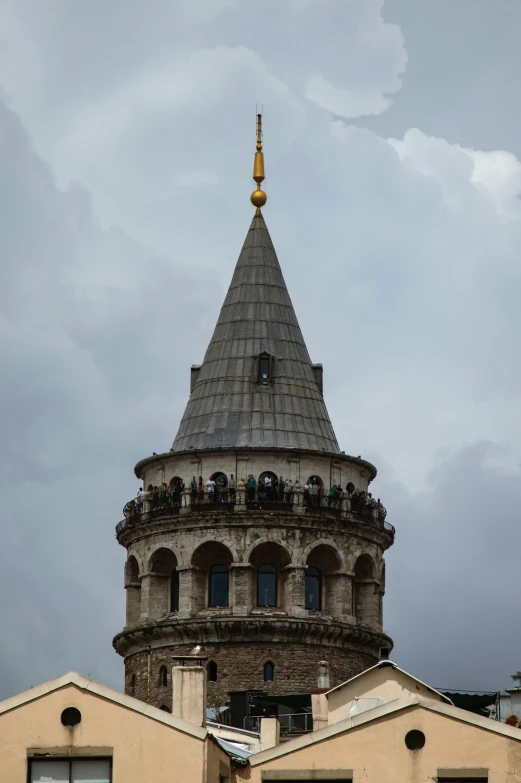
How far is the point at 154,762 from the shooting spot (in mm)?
47656

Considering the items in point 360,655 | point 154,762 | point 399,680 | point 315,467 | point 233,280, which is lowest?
point 154,762

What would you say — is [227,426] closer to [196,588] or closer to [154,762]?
[196,588]

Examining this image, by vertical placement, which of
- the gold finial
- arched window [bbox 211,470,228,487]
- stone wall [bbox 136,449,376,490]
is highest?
the gold finial

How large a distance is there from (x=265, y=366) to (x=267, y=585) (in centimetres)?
965

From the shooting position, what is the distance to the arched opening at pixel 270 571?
90625 millimetres

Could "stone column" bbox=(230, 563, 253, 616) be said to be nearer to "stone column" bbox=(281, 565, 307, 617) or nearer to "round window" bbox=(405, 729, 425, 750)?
"stone column" bbox=(281, 565, 307, 617)

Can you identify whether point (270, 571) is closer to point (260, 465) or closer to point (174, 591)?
point (174, 591)

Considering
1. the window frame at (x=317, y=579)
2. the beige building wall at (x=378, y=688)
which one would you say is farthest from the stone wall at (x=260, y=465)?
the beige building wall at (x=378, y=688)

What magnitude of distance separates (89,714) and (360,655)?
43.8 meters

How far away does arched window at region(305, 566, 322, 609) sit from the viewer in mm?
91125

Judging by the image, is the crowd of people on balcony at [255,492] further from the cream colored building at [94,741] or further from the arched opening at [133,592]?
the cream colored building at [94,741]

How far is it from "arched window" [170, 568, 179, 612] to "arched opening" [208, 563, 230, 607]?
145 centimetres

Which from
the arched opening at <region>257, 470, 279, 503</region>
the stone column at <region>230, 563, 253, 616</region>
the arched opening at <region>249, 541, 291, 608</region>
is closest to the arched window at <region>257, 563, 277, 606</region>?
the arched opening at <region>249, 541, 291, 608</region>

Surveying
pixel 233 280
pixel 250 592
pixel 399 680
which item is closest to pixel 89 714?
pixel 399 680
